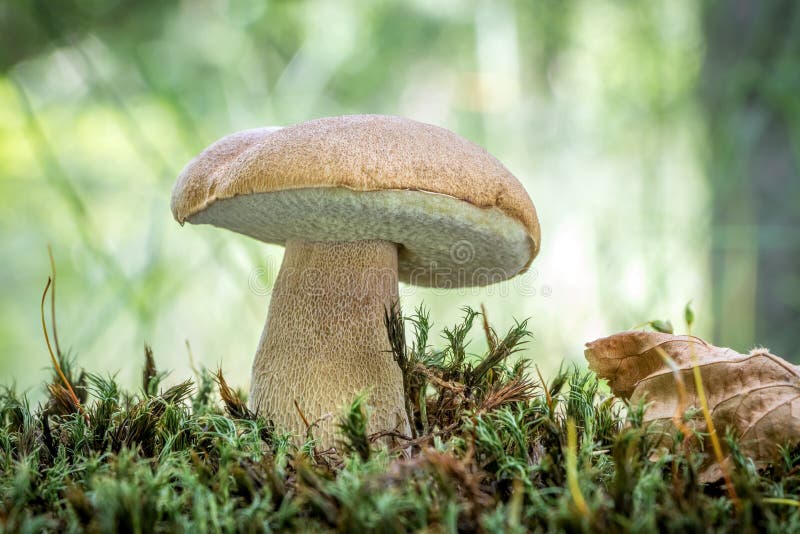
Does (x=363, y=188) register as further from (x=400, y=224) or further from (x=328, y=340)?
(x=328, y=340)

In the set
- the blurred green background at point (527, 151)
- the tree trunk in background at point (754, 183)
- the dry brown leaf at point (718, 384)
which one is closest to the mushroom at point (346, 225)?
the dry brown leaf at point (718, 384)

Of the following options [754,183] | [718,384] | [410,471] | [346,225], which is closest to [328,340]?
[346,225]

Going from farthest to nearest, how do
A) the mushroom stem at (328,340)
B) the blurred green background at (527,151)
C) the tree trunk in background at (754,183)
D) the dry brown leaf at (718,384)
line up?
the tree trunk in background at (754,183)
the blurred green background at (527,151)
the mushroom stem at (328,340)
the dry brown leaf at (718,384)

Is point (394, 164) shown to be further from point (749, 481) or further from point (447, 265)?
point (749, 481)

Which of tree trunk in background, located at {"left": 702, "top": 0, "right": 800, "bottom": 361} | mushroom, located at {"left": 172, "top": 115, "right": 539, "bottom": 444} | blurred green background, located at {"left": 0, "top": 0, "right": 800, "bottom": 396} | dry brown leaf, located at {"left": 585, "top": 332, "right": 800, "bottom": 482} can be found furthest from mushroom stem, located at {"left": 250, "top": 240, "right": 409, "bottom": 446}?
tree trunk in background, located at {"left": 702, "top": 0, "right": 800, "bottom": 361}

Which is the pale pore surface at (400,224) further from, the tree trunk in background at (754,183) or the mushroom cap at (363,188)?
the tree trunk in background at (754,183)

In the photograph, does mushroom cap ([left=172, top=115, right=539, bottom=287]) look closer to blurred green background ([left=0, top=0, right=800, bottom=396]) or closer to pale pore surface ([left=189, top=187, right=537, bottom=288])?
pale pore surface ([left=189, top=187, right=537, bottom=288])

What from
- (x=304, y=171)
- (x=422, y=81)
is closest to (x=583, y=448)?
(x=304, y=171)
